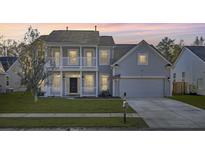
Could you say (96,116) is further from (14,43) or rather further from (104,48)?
(104,48)

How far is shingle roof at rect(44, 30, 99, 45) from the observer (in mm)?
31281

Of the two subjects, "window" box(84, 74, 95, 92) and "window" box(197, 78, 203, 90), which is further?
"window" box(84, 74, 95, 92)

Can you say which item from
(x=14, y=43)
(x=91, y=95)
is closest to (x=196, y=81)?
(x=91, y=95)

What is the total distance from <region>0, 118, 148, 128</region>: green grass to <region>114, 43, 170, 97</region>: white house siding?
47.4ft

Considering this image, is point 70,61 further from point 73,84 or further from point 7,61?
point 7,61

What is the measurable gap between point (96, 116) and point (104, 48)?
15.6m

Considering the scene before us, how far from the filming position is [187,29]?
2539 cm

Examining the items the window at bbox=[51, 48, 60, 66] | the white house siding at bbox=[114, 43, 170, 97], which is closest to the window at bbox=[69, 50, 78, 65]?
the window at bbox=[51, 48, 60, 66]

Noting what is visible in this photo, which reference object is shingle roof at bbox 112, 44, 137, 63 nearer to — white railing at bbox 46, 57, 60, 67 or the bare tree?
white railing at bbox 46, 57, 60, 67

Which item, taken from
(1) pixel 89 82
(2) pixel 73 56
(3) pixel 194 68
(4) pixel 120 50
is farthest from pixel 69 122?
(4) pixel 120 50

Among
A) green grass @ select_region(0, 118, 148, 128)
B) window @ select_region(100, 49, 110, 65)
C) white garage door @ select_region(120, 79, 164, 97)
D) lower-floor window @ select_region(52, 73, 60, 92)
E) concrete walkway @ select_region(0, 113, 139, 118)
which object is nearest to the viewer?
green grass @ select_region(0, 118, 148, 128)

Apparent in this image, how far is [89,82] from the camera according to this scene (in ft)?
105

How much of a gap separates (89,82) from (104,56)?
100 inches

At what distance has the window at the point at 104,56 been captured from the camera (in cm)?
3228
